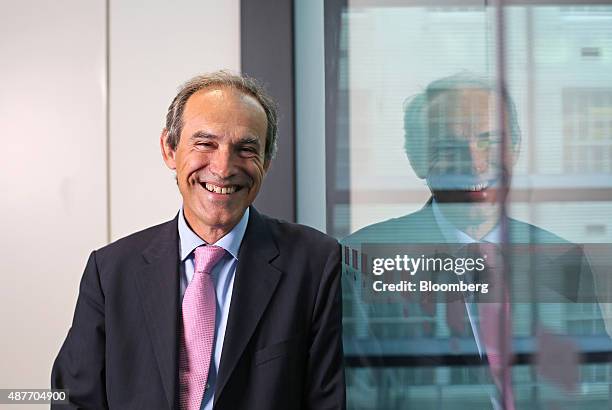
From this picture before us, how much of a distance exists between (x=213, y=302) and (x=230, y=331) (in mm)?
72

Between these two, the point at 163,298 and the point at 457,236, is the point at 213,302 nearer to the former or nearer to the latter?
the point at 163,298

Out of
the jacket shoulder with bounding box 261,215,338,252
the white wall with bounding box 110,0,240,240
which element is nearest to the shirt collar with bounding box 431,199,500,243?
the jacket shoulder with bounding box 261,215,338,252

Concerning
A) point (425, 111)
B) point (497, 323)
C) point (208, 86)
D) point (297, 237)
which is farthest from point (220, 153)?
point (497, 323)

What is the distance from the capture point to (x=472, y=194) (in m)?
1.95

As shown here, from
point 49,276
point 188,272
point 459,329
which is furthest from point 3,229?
point 459,329

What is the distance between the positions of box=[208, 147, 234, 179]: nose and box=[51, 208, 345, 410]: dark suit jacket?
16cm

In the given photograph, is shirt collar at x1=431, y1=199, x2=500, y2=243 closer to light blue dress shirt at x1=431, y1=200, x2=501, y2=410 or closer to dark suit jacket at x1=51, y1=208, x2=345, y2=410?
light blue dress shirt at x1=431, y1=200, x2=501, y2=410

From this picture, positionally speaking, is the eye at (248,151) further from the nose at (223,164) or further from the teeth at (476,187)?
the teeth at (476,187)

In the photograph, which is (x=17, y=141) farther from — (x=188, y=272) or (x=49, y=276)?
(x=188, y=272)

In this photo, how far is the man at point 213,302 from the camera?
1306mm

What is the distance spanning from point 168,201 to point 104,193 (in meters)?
0.17

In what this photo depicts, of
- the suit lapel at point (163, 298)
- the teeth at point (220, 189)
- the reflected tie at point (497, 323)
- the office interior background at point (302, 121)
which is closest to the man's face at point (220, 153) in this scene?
the teeth at point (220, 189)

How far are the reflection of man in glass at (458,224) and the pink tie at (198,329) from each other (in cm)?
65

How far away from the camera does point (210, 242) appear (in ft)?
4.56
